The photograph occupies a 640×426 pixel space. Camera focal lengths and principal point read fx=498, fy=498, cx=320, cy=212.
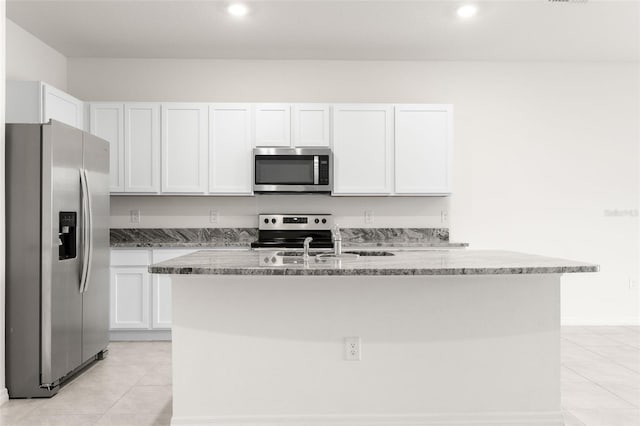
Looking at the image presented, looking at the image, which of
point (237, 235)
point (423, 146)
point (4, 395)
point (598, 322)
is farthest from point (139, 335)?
point (598, 322)

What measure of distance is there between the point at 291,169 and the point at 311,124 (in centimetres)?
48

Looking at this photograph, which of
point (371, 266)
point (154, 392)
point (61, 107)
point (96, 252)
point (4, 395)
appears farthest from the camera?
point (61, 107)

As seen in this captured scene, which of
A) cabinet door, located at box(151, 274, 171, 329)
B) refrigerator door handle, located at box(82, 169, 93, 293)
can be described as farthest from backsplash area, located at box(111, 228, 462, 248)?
refrigerator door handle, located at box(82, 169, 93, 293)

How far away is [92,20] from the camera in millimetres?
4094

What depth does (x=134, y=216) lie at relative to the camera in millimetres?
5078

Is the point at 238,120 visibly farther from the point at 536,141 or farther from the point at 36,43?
the point at 536,141

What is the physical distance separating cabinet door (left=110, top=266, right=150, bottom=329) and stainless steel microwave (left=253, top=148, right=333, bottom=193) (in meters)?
1.34

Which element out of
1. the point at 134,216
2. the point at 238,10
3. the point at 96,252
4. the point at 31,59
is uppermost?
the point at 238,10

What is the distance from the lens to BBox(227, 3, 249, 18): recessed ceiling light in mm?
3775

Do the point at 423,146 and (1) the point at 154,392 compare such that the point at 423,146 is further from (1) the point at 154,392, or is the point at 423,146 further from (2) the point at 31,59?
(2) the point at 31,59

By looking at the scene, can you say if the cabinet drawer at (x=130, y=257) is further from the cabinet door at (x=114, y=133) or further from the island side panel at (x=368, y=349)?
the island side panel at (x=368, y=349)

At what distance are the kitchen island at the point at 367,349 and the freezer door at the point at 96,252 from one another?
4.67 feet

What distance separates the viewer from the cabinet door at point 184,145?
15.5 ft

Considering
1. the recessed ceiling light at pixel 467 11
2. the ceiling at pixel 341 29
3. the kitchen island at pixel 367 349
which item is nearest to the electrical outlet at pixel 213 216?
the ceiling at pixel 341 29
